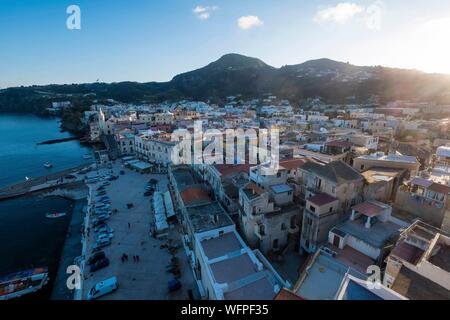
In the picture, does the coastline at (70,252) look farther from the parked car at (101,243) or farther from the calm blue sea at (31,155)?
the calm blue sea at (31,155)

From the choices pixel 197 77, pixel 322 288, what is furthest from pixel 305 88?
pixel 322 288

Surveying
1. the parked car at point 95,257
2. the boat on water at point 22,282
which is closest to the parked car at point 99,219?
the parked car at point 95,257

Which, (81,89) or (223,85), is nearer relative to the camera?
(223,85)

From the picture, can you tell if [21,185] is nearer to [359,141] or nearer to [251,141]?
[251,141]

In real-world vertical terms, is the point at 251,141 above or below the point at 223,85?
below

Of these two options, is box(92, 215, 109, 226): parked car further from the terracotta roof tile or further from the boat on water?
the terracotta roof tile
